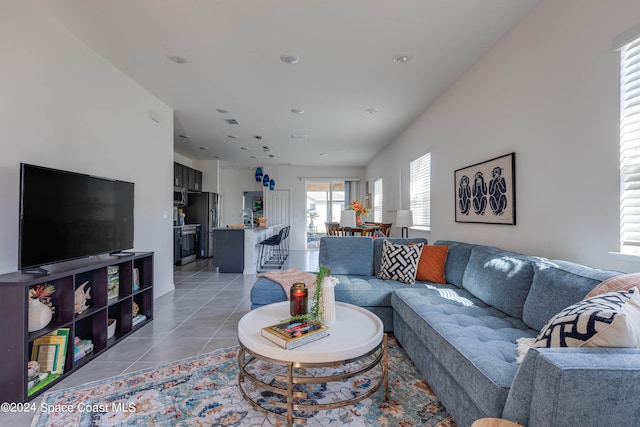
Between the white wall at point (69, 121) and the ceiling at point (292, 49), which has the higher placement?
the ceiling at point (292, 49)

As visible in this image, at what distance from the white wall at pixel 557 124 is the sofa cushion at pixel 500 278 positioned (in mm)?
349

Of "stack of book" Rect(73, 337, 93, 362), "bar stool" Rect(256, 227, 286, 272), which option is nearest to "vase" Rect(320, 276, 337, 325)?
"stack of book" Rect(73, 337, 93, 362)

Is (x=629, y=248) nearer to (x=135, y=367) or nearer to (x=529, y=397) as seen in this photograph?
(x=529, y=397)

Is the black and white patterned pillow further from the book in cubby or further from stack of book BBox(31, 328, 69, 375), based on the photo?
stack of book BBox(31, 328, 69, 375)

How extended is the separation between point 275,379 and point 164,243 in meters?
3.10

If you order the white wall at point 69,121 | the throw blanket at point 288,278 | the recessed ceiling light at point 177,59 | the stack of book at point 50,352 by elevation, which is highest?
the recessed ceiling light at point 177,59

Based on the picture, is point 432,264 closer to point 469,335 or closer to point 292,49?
point 469,335

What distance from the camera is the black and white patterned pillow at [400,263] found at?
298cm

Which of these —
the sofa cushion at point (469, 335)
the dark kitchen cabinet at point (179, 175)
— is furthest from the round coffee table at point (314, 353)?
the dark kitchen cabinet at point (179, 175)

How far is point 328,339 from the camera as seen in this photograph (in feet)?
5.50

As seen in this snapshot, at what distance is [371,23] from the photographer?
8.14ft

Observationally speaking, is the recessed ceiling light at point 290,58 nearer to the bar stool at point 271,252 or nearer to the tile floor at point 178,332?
the tile floor at point 178,332

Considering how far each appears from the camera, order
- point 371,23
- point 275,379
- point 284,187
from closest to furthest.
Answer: point 275,379, point 371,23, point 284,187

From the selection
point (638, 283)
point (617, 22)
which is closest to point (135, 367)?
point (638, 283)
